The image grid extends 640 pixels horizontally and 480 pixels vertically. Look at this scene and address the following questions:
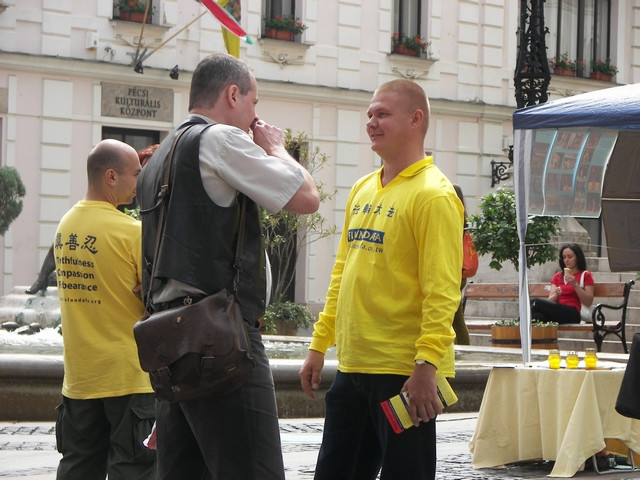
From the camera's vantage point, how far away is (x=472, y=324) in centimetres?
1819

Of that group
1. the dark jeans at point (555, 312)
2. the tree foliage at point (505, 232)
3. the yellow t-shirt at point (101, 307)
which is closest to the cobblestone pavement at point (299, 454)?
the yellow t-shirt at point (101, 307)

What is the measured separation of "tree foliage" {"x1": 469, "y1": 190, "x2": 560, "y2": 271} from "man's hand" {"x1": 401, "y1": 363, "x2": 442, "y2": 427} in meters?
13.3

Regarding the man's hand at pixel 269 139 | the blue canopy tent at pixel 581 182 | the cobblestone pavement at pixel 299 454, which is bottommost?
the cobblestone pavement at pixel 299 454

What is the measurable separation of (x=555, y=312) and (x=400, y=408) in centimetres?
1244

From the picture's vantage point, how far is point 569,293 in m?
16.6

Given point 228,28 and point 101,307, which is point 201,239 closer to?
point 101,307

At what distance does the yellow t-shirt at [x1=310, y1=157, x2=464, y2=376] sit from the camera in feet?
14.2

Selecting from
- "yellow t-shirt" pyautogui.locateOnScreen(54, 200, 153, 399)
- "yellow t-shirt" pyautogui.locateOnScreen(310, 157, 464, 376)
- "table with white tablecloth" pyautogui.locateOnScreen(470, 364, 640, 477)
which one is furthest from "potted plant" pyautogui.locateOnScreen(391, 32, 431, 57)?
"yellow t-shirt" pyautogui.locateOnScreen(310, 157, 464, 376)

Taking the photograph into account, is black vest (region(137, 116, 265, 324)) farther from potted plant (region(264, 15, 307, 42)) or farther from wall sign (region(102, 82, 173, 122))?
potted plant (region(264, 15, 307, 42))

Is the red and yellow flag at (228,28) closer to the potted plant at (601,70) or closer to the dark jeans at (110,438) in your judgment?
the dark jeans at (110,438)

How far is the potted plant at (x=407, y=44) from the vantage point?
26516mm

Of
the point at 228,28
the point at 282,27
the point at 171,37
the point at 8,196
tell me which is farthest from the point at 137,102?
the point at 228,28

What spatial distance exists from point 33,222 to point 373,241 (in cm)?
1842

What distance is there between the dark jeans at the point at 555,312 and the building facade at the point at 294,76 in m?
8.99
